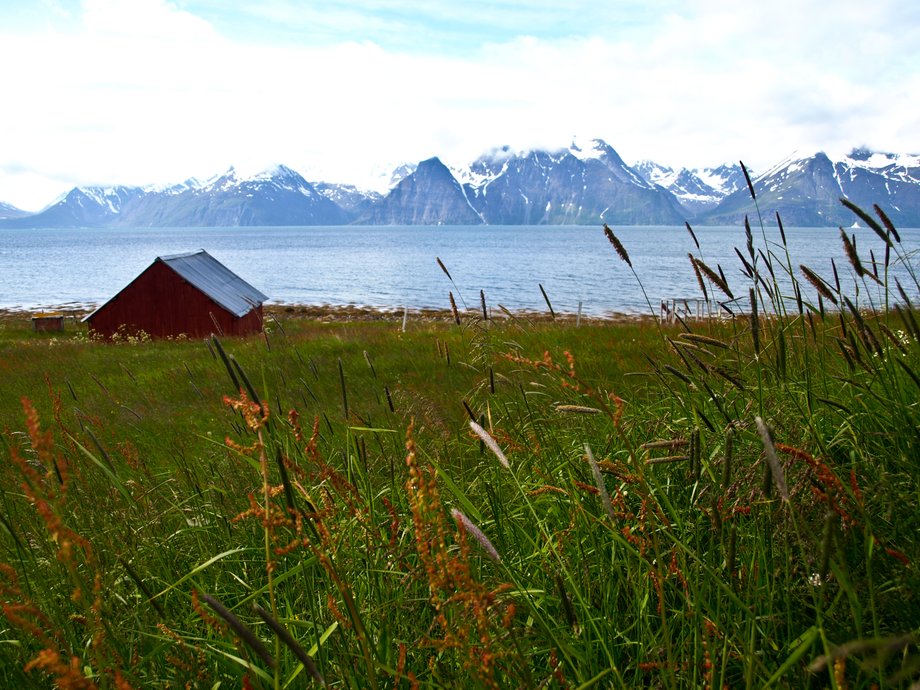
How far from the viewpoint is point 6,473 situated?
20.0ft

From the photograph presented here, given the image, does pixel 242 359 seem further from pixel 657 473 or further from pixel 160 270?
pixel 160 270

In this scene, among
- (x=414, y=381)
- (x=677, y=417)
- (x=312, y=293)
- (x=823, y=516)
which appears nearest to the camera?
(x=823, y=516)

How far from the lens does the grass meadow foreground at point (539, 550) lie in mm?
1730

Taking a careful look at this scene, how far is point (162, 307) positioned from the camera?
33.6 metres

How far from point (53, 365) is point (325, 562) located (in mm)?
17214

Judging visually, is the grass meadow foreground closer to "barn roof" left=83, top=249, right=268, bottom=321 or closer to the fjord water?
"barn roof" left=83, top=249, right=268, bottom=321

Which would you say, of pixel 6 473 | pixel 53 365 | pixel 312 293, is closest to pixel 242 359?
pixel 53 365

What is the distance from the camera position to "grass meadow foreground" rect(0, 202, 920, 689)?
5.68 ft

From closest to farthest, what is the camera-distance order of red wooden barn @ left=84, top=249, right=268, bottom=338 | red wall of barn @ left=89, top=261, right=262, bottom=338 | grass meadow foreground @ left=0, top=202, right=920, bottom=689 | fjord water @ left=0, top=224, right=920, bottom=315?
grass meadow foreground @ left=0, top=202, right=920, bottom=689
red wooden barn @ left=84, top=249, right=268, bottom=338
red wall of barn @ left=89, top=261, right=262, bottom=338
fjord water @ left=0, top=224, right=920, bottom=315

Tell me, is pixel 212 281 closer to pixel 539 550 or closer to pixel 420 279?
pixel 539 550

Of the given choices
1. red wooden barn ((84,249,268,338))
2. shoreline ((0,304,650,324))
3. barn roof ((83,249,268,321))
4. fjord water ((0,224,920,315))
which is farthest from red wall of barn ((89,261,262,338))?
fjord water ((0,224,920,315))

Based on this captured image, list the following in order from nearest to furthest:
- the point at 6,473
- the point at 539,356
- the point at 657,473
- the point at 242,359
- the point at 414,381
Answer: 1. the point at 657,473
2. the point at 6,473
3. the point at 539,356
4. the point at 414,381
5. the point at 242,359

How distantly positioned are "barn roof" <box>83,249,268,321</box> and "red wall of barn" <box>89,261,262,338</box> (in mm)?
381

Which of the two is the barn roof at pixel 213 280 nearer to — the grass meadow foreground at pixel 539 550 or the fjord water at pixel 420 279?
the fjord water at pixel 420 279
